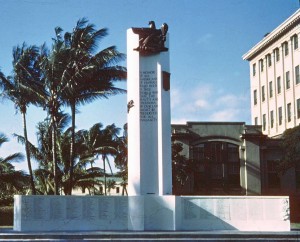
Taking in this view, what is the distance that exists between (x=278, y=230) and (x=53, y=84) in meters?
15.6

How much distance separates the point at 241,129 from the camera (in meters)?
54.4

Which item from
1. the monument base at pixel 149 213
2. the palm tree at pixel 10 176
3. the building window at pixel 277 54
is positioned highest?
the building window at pixel 277 54

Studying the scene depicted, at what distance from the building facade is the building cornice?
14.1 meters

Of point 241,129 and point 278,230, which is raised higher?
point 241,129

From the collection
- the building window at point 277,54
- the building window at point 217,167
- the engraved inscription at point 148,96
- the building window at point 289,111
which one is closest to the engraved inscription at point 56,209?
the engraved inscription at point 148,96

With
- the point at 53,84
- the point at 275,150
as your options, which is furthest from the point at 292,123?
the point at 53,84

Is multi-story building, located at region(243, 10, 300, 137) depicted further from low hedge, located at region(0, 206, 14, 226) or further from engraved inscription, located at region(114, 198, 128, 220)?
engraved inscription, located at region(114, 198, 128, 220)

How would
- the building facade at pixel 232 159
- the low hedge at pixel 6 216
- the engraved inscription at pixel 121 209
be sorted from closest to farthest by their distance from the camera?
the engraved inscription at pixel 121 209, the low hedge at pixel 6 216, the building facade at pixel 232 159

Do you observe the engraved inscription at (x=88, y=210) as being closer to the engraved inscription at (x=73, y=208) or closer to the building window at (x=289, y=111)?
the engraved inscription at (x=73, y=208)

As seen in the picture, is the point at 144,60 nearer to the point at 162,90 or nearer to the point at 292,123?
the point at 162,90

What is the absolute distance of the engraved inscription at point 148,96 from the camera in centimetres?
2050

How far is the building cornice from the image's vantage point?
58562mm

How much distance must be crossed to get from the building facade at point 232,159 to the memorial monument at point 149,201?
31920 millimetres

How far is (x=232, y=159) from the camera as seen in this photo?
54531mm
